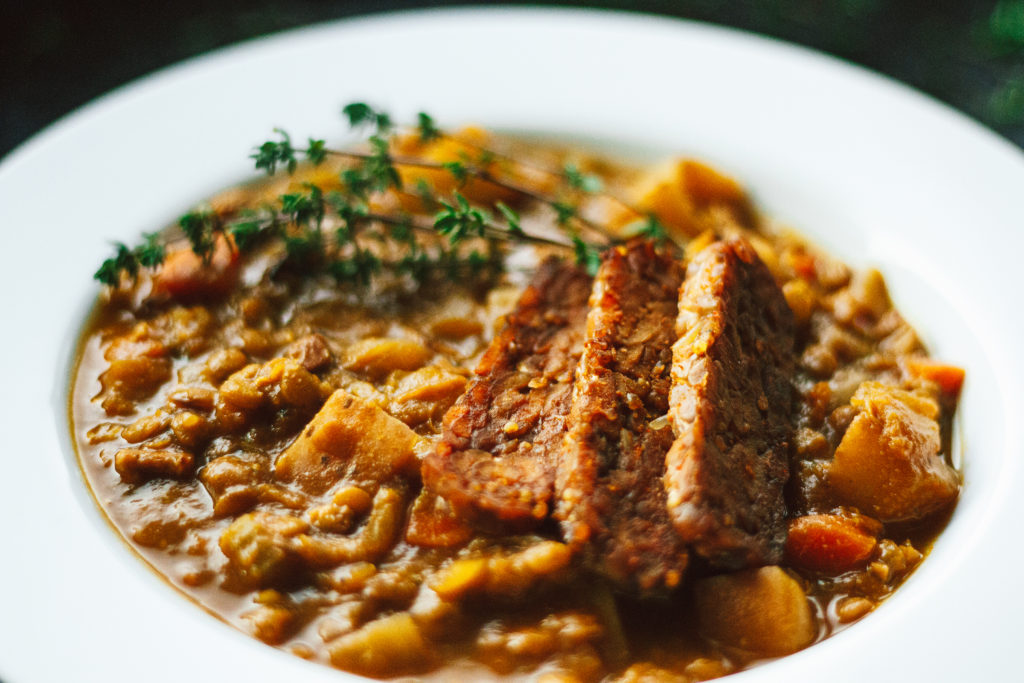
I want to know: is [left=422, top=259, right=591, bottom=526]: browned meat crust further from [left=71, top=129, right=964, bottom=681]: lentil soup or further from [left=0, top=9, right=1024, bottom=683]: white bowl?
[left=0, top=9, right=1024, bottom=683]: white bowl

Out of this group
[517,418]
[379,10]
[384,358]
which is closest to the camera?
[517,418]

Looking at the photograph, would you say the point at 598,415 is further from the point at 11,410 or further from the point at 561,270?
the point at 11,410

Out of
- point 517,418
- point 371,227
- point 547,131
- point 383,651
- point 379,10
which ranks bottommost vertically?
point 383,651

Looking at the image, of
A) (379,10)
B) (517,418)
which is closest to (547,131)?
(379,10)

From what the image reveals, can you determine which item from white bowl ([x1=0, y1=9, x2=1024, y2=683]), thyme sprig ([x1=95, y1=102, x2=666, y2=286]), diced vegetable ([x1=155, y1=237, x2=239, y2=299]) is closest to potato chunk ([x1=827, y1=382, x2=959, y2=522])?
white bowl ([x1=0, y1=9, x2=1024, y2=683])

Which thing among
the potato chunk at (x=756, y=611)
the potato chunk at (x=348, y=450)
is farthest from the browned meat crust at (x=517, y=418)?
the potato chunk at (x=756, y=611)

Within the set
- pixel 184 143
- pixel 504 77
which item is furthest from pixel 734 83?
pixel 184 143

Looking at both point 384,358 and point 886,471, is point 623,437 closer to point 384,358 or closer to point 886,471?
point 886,471
